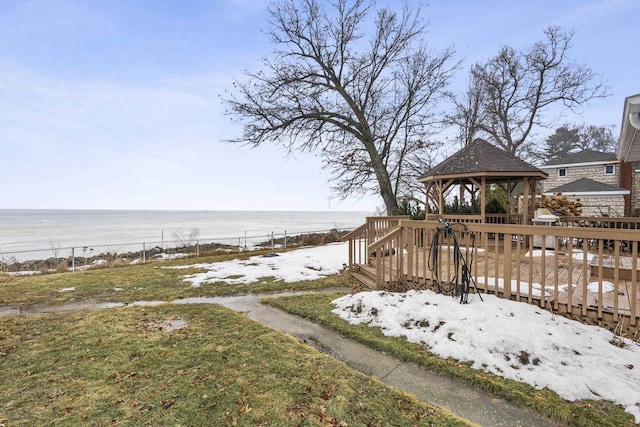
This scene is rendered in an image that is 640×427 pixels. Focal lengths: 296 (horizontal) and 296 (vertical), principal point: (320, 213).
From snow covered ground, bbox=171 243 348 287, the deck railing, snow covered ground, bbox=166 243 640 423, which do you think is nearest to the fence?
snow covered ground, bbox=171 243 348 287

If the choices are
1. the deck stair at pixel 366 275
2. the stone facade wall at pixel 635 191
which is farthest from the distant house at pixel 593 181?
the deck stair at pixel 366 275

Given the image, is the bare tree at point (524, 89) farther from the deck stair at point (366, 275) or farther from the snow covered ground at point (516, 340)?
the snow covered ground at point (516, 340)

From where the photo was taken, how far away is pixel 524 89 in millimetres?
20000

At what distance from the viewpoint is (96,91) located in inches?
512

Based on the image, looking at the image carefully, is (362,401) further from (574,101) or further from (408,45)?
(574,101)

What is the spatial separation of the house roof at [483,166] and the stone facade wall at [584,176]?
14.1 m

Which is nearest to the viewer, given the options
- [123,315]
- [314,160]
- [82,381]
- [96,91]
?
[82,381]

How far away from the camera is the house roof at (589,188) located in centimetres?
1770

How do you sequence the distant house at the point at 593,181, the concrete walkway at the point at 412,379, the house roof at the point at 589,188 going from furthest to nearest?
the distant house at the point at 593,181 < the house roof at the point at 589,188 < the concrete walkway at the point at 412,379

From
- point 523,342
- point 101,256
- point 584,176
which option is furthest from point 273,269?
point 584,176

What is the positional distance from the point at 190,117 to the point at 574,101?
2366 centimetres

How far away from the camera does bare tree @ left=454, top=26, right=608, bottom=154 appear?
59.9 ft

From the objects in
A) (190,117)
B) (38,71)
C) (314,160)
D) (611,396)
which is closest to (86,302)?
(611,396)

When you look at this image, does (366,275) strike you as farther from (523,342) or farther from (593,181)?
(593,181)
